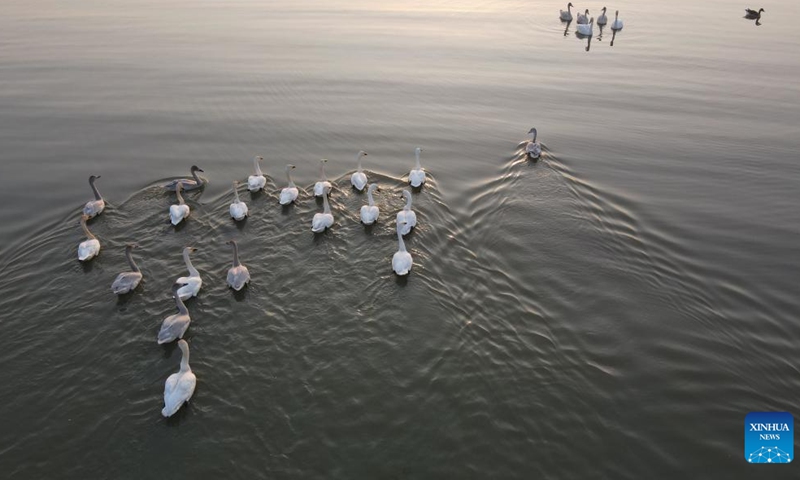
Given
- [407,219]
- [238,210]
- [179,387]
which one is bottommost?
[179,387]

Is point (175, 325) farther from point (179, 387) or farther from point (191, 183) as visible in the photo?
point (191, 183)

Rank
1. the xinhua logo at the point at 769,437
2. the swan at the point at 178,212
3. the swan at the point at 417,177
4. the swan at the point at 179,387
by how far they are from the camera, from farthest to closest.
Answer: the swan at the point at 417,177, the swan at the point at 178,212, the swan at the point at 179,387, the xinhua logo at the point at 769,437

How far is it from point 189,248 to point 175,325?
3206 millimetres

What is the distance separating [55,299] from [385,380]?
988 centimetres

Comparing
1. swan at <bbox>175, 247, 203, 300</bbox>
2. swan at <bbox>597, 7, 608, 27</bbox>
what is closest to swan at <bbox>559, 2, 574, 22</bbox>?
swan at <bbox>597, 7, 608, 27</bbox>

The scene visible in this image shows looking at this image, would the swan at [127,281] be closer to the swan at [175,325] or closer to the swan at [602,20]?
the swan at [175,325]

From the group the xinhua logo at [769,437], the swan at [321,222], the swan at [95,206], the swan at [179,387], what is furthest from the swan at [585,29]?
the swan at [179,387]

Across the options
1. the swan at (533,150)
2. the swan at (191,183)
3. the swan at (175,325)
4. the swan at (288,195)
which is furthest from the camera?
the swan at (533,150)

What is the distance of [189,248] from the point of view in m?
16.0

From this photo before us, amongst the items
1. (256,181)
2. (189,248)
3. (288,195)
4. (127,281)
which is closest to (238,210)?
(288,195)

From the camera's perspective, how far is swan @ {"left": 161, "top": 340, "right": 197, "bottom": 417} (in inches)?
452

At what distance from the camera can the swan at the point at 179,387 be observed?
37.6 ft

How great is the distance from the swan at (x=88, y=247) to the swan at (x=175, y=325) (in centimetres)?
468

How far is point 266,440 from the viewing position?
11008mm
